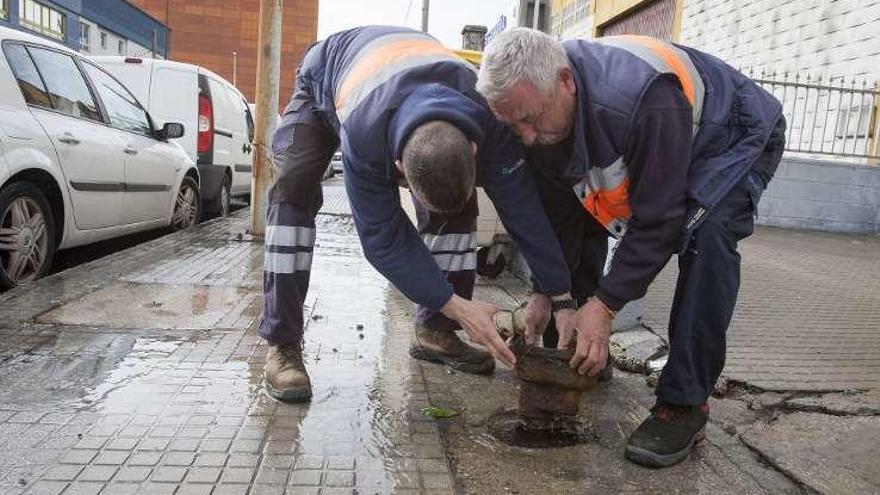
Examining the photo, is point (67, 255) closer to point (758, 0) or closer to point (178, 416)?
point (178, 416)

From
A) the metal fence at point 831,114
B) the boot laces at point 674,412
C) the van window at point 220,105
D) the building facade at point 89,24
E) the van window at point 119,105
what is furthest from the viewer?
the building facade at point 89,24

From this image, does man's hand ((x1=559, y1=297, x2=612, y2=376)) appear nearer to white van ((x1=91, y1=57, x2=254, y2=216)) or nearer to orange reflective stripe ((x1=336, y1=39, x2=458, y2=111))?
orange reflective stripe ((x1=336, y1=39, x2=458, y2=111))

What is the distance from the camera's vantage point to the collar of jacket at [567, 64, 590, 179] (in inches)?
85.7

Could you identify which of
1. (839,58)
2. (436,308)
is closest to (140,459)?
(436,308)

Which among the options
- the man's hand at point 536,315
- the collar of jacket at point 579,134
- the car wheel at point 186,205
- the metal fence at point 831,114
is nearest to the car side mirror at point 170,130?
the car wheel at point 186,205

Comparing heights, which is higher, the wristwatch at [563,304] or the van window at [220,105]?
the van window at [220,105]

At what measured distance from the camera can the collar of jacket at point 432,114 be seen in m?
1.96

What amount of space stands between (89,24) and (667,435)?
3758 cm

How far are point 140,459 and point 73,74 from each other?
3893 mm

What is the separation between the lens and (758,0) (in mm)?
10617

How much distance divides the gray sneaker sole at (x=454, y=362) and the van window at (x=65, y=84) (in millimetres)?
3076

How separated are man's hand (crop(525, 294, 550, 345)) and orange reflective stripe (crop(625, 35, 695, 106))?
888 millimetres

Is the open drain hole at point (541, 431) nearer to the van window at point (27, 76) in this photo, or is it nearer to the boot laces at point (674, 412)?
the boot laces at point (674, 412)

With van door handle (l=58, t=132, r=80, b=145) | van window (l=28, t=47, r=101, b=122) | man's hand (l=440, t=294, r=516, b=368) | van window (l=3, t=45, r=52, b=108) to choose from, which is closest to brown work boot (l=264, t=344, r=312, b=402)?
man's hand (l=440, t=294, r=516, b=368)
